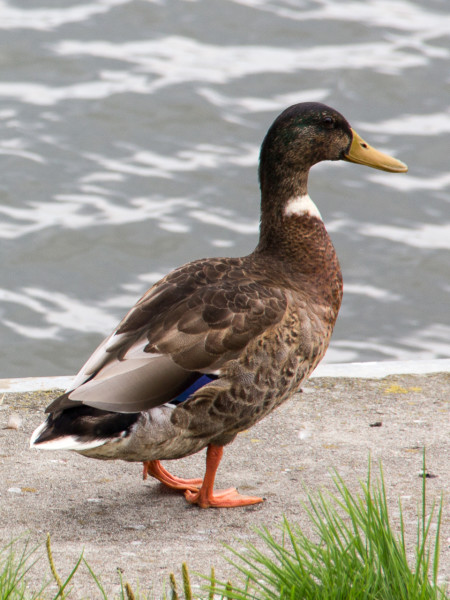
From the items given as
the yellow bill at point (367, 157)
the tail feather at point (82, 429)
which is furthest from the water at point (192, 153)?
the tail feather at point (82, 429)

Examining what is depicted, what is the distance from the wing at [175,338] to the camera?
360cm

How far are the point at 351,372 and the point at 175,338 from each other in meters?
1.78

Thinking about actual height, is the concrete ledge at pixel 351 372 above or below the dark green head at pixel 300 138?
below

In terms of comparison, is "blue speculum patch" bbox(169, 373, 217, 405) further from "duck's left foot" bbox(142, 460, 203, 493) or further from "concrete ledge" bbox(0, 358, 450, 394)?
"concrete ledge" bbox(0, 358, 450, 394)

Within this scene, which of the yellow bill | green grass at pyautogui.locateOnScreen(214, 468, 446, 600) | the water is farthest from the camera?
the water

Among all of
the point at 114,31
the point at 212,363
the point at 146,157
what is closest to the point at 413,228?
the point at 146,157

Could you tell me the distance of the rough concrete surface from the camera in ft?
11.3

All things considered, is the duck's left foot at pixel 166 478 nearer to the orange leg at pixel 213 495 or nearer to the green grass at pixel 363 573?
the orange leg at pixel 213 495

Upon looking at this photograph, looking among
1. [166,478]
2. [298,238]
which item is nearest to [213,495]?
[166,478]

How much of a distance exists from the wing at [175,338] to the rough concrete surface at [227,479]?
468 mm

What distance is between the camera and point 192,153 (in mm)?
10312

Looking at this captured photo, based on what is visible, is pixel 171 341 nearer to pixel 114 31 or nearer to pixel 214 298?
pixel 214 298

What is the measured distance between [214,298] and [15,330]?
4.45 m

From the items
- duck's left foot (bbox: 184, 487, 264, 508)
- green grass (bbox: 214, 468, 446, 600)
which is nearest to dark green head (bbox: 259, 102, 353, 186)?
duck's left foot (bbox: 184, 487, 264, 508)
